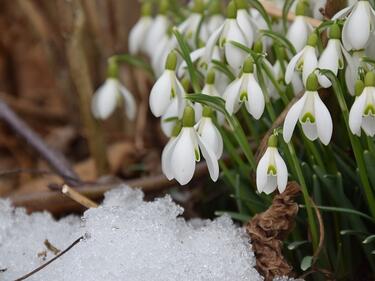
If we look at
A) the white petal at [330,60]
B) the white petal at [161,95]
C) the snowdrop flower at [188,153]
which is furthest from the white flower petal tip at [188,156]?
the white petal at [330,60]

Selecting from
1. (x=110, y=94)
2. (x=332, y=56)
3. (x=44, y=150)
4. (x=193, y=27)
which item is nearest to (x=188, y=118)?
(x=332, y=56)

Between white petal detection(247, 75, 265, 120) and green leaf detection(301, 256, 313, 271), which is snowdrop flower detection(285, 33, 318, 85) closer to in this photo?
white petal detection(247, 75, 265, 120)

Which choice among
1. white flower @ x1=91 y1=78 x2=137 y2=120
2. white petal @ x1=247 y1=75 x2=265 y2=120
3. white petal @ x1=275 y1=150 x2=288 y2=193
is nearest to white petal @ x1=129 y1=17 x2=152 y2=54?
white flower @ x1=91 y1=78 x2=137 y2=120

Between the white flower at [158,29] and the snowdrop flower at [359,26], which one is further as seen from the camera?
the white flower at [158,29]

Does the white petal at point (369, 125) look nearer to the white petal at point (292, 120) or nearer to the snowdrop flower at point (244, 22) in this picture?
the white petal at point (292, 120)

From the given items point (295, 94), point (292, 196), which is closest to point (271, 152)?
point (292, 196)
